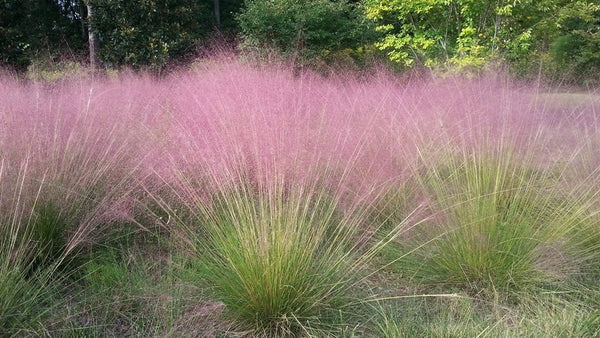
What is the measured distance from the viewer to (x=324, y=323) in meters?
2.17

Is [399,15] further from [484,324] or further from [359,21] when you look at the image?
[484,324]

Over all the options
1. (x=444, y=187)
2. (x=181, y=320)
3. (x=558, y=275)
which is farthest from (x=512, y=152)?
(x=181, y=320)

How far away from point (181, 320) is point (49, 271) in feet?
2.10

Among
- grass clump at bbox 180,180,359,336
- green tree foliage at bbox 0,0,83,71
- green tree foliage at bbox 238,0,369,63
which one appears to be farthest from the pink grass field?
green tree foliage at bbox 238,0,369,63

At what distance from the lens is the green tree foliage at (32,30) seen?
11.9m

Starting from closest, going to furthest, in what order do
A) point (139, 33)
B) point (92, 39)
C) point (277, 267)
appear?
1. point (277, 267)
2. point (139, 33)
3. point (92, 39)

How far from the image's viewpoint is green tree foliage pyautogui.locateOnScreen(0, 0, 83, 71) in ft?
39.1

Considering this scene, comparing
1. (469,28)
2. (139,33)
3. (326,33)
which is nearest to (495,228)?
(469,28)

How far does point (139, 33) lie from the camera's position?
36.5 ft

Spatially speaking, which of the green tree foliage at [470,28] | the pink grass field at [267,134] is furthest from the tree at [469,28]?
the pink grass field at [267,134]

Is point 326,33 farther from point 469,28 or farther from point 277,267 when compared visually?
point 277,267

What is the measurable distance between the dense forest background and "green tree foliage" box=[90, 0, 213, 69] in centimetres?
2

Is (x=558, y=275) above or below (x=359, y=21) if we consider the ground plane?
below

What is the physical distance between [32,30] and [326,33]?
28.7 feet
